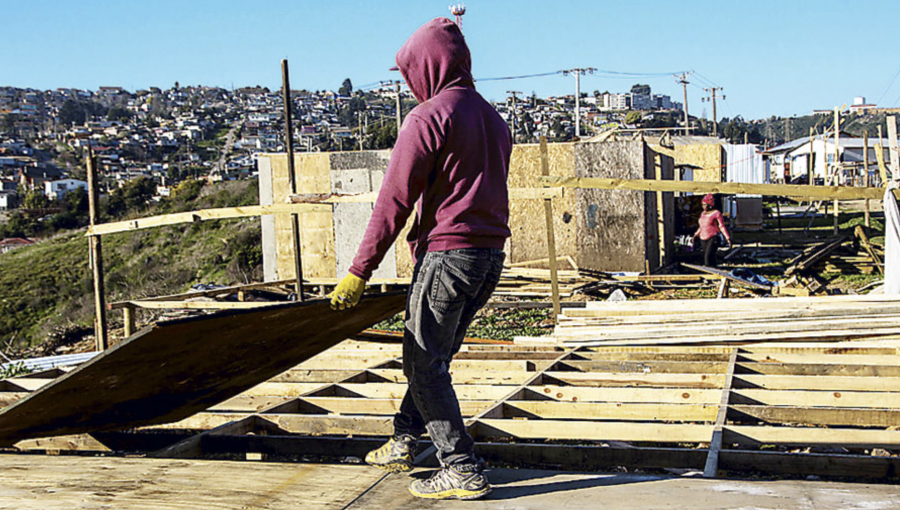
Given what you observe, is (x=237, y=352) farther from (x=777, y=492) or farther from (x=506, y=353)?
(x=506, y=353)

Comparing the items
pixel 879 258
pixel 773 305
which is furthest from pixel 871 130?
pixel 773 305

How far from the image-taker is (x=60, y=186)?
68.8 m

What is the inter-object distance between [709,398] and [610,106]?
16519 cm

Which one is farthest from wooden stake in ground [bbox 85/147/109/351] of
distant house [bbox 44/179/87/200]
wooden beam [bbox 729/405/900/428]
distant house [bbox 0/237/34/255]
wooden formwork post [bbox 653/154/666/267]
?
distant house [bbox 44/179/87/200]

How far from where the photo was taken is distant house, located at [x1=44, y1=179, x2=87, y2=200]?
64800 mm

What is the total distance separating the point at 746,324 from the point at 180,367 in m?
4.86

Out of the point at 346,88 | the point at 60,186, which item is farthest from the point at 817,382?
the point at 346,88

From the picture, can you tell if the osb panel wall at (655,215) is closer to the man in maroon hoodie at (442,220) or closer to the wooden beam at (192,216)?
the wooden beam at (192,216)

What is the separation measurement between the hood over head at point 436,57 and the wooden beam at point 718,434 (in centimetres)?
202

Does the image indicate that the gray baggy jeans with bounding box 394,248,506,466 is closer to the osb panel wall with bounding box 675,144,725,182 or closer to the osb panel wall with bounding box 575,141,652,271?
the osb panel wall with bounding box 575,141,652,271

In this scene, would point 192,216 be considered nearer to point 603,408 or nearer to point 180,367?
point 180,367

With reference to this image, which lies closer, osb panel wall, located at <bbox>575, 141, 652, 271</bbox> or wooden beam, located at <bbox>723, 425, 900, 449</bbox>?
wooden beam, located at <bbox>723, 425, 900, 449</bbox>

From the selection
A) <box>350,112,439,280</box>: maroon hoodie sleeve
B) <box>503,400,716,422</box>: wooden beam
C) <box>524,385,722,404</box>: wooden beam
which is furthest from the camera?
<box>524,385,722,404</box>: wooden beam

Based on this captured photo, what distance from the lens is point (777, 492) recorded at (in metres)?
3.19
